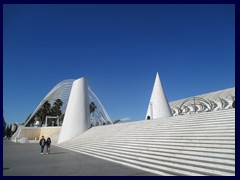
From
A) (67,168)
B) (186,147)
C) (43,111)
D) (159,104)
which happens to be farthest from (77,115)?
(43,111)

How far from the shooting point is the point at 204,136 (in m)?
8.40

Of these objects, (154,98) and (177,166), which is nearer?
(177,166)

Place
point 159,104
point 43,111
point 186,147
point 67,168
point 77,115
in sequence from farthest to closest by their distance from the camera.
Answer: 1. point 43,111
2. point 159,104
3. point 77,115
4. point 186,147
5. point 67,168

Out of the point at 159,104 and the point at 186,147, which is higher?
the point at 159,104

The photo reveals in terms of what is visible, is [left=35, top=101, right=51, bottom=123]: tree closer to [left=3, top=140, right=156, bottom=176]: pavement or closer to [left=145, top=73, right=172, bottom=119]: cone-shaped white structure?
[left=145, top=73, right=172, bottom=119]: cone-shaped white structure

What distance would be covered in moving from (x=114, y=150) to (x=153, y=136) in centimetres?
202

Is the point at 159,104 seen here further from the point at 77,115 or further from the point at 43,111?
the point at 43,111

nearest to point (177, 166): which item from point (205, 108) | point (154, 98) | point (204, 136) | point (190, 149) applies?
point (190, 149)

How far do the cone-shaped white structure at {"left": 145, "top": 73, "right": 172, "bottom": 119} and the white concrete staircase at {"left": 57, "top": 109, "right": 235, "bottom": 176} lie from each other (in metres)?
9.58

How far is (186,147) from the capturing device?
800 cm

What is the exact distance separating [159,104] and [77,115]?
8062mm
